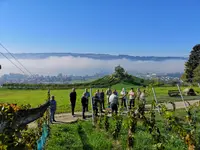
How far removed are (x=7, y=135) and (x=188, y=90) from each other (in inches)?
1355

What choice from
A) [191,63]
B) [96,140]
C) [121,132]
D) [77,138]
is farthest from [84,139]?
[191,63]

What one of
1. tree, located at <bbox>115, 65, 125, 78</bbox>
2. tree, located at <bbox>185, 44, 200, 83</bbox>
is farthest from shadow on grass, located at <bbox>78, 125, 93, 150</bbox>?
tree, located at <bbox>185, 44, 200, 83</bbox>

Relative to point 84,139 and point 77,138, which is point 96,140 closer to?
point 84,139

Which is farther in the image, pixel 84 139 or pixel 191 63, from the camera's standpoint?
pixel 191 63

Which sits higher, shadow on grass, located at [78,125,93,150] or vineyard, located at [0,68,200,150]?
vineyard, located at [0,68,200,150]

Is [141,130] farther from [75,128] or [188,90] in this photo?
[188,90]

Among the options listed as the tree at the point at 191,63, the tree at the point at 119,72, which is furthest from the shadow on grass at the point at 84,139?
the tree at the point at 191,63

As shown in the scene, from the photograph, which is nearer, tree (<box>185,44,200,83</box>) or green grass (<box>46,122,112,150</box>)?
green grass (<box>46,122,112,150</box>)

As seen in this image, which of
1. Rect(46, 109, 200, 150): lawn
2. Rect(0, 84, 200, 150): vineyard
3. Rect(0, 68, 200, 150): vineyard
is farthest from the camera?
Rect(46, 109, 200, 150): lawn

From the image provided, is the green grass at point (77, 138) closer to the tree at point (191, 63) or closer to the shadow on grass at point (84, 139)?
the shadow on grass at point (84, 139)

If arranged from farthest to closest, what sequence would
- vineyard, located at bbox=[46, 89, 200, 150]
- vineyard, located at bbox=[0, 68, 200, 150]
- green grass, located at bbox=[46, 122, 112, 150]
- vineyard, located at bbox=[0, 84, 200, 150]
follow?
green grass, located at bbox=[46, 122, 112, 150] → vineyard, located at bbox=[46, 89, 200, 150] → vineyard, located at bbox=[0, 84, 200, 150] → vineyard, located at bbox=[0, 68, 200, 150]

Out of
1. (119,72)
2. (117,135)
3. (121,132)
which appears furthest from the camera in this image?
(119,72)

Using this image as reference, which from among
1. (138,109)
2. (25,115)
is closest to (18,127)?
(25,115)

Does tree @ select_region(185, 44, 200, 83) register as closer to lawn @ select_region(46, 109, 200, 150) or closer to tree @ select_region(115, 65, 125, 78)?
tree @ select_region(115, 65, 125, 78)
